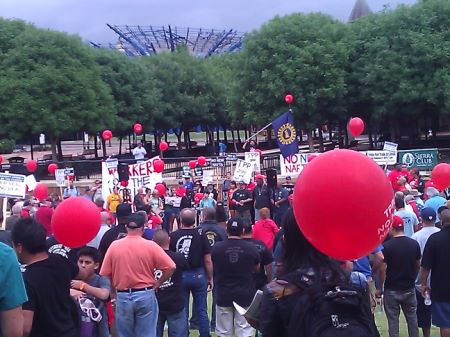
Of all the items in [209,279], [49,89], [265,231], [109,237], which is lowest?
[209,279]

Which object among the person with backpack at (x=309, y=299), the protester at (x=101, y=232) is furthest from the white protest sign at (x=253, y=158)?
the person with backpack at (x=309, y=299)

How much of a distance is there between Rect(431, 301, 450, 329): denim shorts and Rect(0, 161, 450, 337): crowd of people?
0.01 metres

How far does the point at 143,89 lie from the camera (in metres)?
46.6

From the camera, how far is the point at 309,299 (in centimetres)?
301

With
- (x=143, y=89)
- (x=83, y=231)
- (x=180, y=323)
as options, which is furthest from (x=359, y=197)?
(x=143, y=89)

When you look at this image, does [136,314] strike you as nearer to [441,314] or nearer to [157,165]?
[441,314]

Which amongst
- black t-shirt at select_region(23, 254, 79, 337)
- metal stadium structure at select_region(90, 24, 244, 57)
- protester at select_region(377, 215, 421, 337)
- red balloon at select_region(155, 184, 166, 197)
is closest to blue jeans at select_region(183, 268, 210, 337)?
protester at select_region(377, 215, 421, 337)

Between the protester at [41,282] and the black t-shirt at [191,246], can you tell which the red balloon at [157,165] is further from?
the protester at [41,282]

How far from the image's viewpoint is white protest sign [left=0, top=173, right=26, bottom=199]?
12.3 m

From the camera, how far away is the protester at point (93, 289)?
18.3 ft

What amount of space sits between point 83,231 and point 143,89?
41564mm

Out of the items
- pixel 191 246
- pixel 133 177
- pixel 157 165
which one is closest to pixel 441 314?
pixel 191 246

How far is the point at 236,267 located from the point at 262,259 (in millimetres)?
434

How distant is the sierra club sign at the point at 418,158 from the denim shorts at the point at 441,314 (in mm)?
13270
